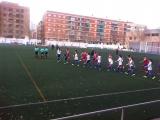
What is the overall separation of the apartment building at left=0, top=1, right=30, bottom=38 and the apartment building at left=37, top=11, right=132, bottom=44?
953 centimetres

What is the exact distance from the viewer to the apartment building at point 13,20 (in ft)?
242

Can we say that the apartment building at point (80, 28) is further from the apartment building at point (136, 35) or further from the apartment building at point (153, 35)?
the apartment building at point (153, 35)

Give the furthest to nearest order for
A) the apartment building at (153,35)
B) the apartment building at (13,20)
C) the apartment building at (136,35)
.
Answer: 1. the apartment building at (136,35)
2. the apartment building at (13,20)
3. the apartment building at (153,35)

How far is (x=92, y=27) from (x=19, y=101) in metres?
85.6

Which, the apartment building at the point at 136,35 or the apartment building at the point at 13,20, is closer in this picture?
the apartment building at the point at 13,20

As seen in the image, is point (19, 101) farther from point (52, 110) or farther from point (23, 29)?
point (23, 29)

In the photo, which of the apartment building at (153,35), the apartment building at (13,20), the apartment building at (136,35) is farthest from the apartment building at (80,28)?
the apartment building at (153,35)

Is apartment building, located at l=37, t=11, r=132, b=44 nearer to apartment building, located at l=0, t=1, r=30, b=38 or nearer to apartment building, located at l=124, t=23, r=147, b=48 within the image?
apartment building, located at l=0, t=1, r=30, b=38

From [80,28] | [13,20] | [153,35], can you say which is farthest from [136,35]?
[13,20]

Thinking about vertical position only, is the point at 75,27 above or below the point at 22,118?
above

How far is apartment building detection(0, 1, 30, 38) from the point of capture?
73625mm

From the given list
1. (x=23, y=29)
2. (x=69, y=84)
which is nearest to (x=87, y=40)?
(x=23, y=29)

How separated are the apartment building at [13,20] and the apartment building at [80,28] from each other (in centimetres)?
953

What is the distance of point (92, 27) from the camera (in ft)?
294
